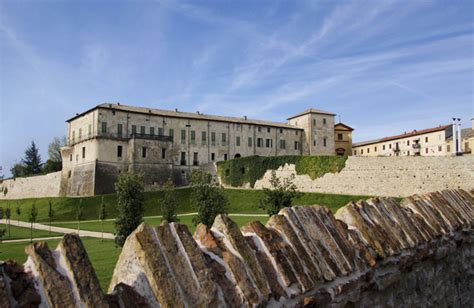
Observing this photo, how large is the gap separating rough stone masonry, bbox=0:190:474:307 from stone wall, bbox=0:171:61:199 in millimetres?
55201

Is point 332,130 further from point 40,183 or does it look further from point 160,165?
point 40,183

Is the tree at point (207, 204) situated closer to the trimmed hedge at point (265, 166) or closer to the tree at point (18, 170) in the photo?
the trimmed hedge at point (265, 166)

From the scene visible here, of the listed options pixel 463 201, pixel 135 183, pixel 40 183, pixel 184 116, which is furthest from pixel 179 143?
pixel 463 201

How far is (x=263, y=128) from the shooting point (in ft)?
193

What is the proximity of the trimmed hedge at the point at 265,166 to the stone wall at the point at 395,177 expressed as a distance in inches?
31.1

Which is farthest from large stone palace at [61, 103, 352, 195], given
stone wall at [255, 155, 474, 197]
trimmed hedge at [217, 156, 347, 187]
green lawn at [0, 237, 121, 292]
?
green lawn at [0, 237, 121, 292]

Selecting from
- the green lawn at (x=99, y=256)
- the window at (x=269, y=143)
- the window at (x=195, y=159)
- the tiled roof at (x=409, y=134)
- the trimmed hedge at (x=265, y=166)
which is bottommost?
the green lawn at (x=99, y=256)

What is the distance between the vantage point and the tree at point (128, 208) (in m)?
16.8

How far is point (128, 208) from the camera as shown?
17.5 meters

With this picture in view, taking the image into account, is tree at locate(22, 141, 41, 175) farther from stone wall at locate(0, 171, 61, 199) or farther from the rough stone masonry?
the rough stone masonry

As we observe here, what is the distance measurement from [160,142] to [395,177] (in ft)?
101

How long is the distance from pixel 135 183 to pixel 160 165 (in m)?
32.5

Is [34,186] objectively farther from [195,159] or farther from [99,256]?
[99,256]

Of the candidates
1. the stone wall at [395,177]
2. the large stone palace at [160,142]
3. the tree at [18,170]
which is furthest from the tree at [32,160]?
the stone wall at [395,177]
